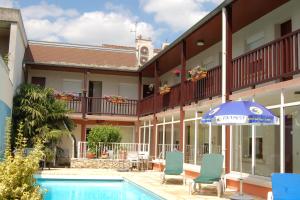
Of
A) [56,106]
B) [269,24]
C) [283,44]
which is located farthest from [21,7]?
[283,44]

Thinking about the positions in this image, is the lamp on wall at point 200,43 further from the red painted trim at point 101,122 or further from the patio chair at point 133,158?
the red painted trim at point 101,122

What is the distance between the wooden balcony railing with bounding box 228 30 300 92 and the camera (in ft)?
33.5

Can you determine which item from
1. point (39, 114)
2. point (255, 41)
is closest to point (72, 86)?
point (39, 114)

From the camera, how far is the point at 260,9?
1383 cm

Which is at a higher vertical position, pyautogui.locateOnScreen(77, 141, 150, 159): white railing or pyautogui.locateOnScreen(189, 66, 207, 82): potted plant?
pyautogui.locateOnScreen(189, 66, 207, 82): potted plant

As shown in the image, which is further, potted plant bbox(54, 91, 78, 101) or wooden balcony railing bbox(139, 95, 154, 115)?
potted plant bbox(54, 91, 78, 101)

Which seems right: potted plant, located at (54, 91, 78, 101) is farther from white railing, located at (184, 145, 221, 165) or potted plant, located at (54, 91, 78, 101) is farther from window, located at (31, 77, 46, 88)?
white railing, located at (184, 145, 221, 165)

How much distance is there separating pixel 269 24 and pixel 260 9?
867 millimetres

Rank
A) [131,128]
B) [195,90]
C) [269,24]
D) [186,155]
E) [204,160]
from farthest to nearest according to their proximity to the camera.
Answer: [131,128]
[186,155]
[195,90]
[269,24]
[204,160]

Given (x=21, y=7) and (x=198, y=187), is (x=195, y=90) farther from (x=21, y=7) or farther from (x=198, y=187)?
(x=21, y=7)

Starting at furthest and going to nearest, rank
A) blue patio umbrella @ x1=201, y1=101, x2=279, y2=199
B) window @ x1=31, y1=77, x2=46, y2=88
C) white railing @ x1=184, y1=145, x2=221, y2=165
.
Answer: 1. window @ x1=31, y1=77, x2=46, y2=88
2. white railing @ x1=184, y1=145, x2=221, y2=165
3. blue patio umbrella @ x1=201, y1=101, x2=279, y2=199

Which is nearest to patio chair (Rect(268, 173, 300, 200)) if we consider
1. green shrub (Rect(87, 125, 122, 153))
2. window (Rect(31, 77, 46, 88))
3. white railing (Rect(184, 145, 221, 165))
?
white railing (Rect(184, 145, 221, 165))

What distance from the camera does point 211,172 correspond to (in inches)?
462

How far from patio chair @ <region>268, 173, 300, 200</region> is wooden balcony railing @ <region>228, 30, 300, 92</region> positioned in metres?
3.32
